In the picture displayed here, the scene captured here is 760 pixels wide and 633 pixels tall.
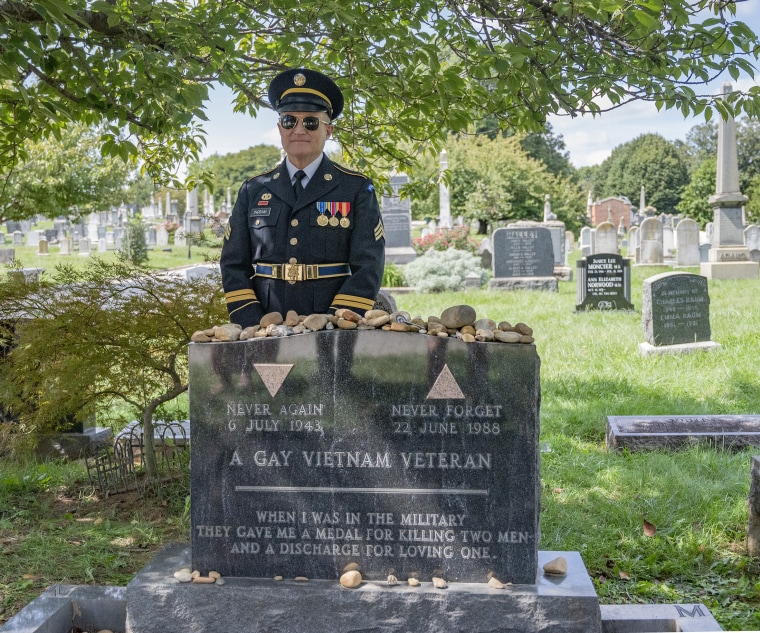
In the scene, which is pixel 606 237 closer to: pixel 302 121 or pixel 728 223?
pixel 728 223

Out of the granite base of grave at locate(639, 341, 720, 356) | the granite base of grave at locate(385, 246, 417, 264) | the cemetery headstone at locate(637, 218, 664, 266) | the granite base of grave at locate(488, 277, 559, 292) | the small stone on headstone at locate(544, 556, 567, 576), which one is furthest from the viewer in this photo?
the cemetery headstone at locate(637, 218, 664, 266)

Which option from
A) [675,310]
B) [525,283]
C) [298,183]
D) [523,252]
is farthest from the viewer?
[523,252]

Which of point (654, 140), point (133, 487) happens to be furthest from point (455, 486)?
point (654, 140)

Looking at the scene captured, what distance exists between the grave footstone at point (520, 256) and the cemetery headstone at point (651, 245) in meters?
7.58

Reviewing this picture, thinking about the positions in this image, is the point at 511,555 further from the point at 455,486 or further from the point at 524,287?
the point at 524,287

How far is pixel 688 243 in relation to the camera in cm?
2303

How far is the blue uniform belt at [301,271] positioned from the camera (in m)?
3.74

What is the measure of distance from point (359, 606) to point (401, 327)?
106 centimetres

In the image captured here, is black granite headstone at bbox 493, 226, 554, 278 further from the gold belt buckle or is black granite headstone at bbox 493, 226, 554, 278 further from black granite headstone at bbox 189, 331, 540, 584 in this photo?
black granite headstone at bbox 189, 331, 540, 584

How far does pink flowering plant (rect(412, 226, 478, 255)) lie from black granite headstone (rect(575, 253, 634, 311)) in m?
8.30

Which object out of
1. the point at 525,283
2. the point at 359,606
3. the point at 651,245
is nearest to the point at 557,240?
the point at 651,245

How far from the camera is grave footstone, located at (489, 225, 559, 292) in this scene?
17312mm

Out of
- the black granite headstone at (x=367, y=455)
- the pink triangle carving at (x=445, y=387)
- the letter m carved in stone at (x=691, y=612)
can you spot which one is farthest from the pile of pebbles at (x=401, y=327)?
the letter m carved in stone at (x=691, y=612)

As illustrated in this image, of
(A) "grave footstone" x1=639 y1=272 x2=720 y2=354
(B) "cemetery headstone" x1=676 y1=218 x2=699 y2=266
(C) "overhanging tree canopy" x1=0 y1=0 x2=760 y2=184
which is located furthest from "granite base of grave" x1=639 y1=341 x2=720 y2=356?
(B) "cemetery headstone" x1=676 y1=218 x2=699 y2=266
